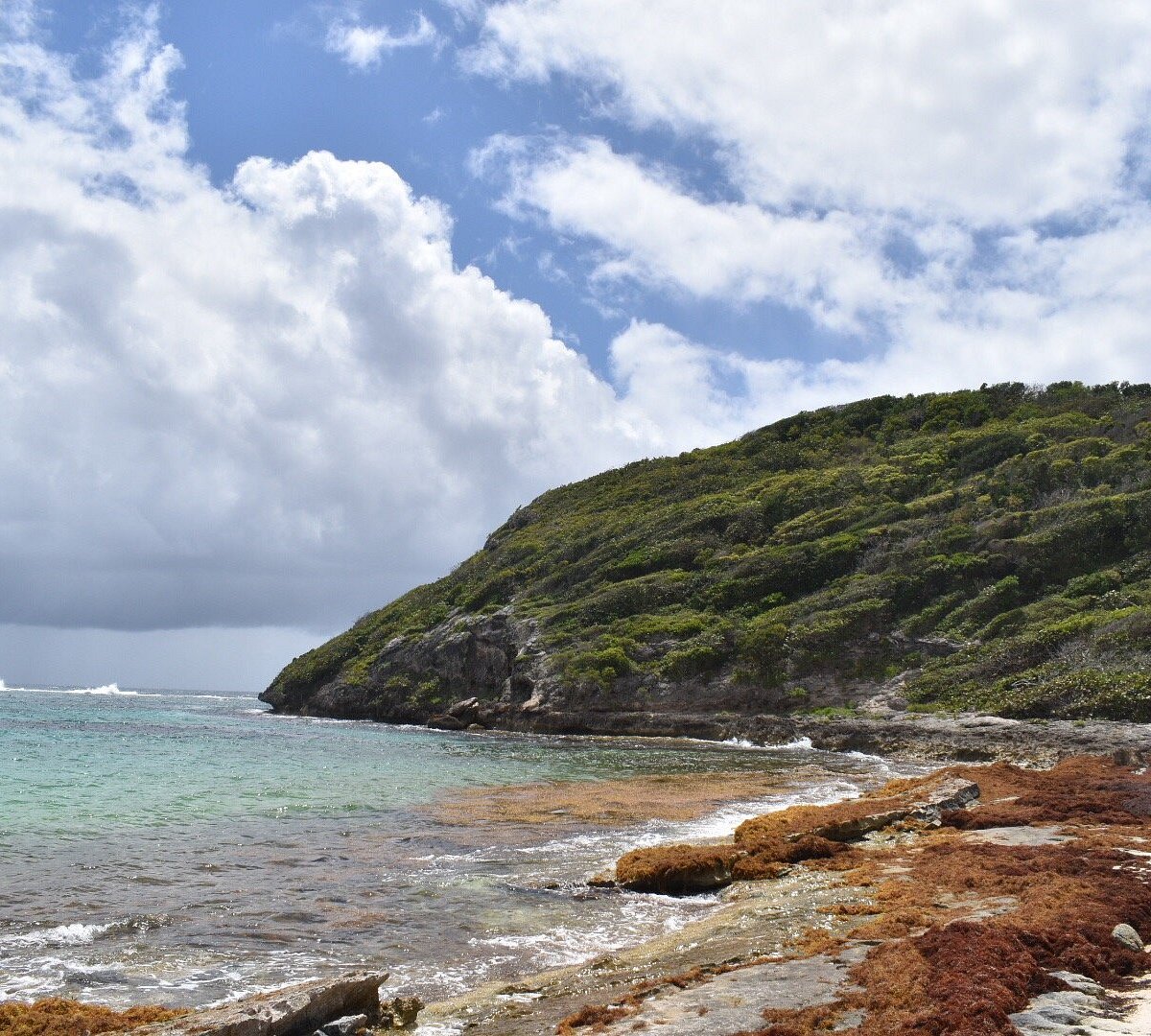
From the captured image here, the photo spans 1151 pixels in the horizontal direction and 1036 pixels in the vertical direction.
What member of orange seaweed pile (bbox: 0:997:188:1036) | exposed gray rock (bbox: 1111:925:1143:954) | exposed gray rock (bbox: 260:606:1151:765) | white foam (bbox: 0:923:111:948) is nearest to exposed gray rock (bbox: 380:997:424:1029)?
orange seaweed pile (bbox: 0:997:188:1036)

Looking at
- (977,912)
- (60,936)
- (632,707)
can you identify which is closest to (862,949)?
(977,912)

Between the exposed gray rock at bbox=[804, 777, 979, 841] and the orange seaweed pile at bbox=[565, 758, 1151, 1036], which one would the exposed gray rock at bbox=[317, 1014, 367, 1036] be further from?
the exposed gray rock at bbox=[804, 777, 979, 841]

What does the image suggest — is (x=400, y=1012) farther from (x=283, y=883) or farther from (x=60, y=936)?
(x=283, y=883)

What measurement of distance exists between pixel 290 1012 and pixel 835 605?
58743mm

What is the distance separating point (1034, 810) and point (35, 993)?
18659 mm

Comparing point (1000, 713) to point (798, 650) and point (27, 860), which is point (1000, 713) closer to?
point (798, 650)

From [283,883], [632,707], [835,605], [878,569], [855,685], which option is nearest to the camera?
[283,883]

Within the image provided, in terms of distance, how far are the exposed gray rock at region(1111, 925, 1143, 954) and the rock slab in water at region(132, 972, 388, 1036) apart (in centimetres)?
787

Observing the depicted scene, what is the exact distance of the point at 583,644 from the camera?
66.7 m

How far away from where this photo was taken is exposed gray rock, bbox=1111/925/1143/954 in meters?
9.22

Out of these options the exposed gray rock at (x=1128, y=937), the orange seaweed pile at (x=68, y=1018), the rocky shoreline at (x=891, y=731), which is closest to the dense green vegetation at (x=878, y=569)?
the rocky shoreline at (x=891, y=731)

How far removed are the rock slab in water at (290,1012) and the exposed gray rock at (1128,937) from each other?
25.8 feet

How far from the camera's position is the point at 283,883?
1481 centimetres

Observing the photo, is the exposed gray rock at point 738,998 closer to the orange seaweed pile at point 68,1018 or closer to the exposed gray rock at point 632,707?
the orange seaweed pile at point 68,1018
